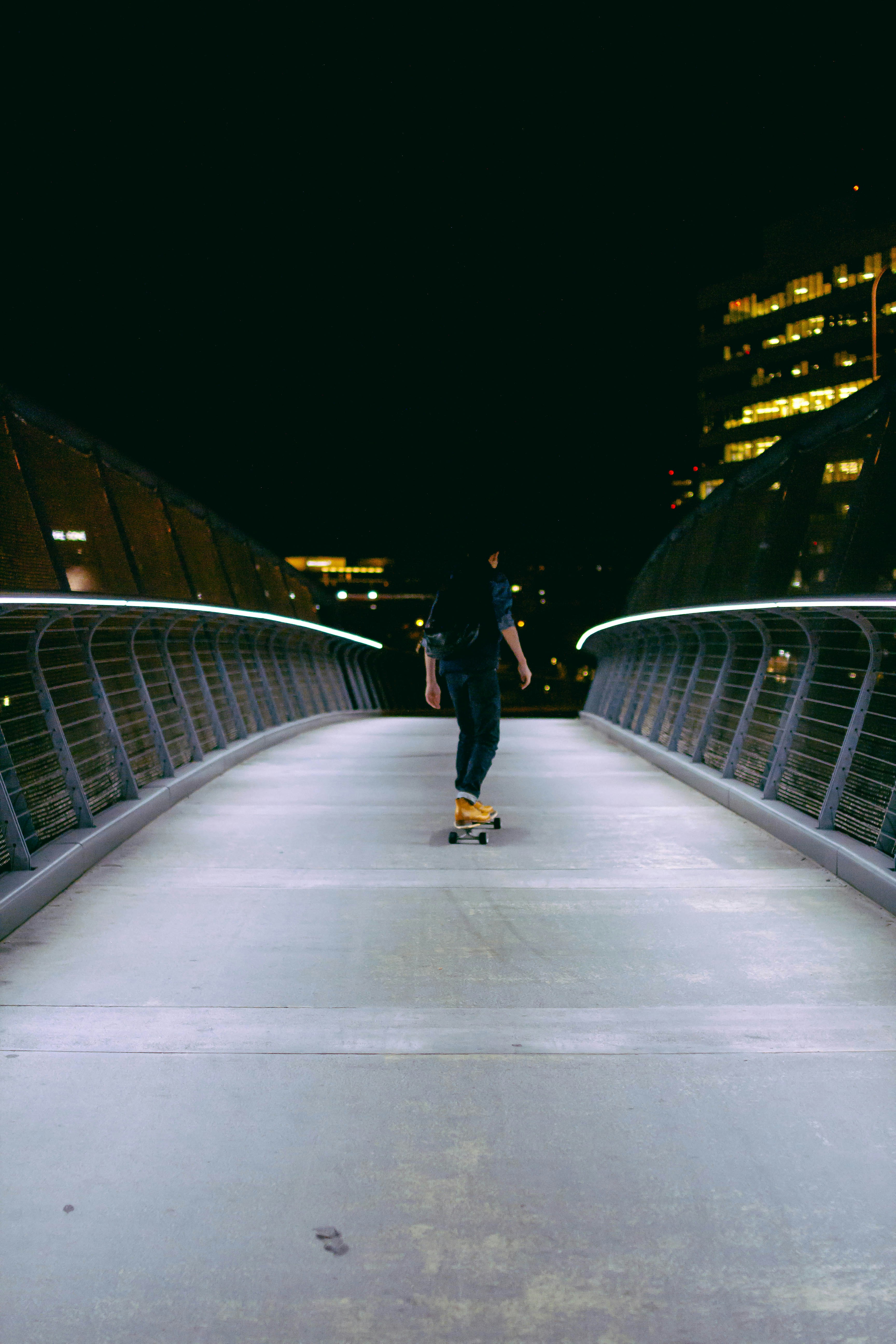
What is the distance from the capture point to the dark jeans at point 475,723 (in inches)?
256

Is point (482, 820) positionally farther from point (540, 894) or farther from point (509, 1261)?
point (509, 1261)

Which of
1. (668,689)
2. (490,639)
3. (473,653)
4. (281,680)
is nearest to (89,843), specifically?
(473,653)

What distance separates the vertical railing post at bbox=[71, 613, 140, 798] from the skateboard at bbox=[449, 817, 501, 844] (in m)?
2.03

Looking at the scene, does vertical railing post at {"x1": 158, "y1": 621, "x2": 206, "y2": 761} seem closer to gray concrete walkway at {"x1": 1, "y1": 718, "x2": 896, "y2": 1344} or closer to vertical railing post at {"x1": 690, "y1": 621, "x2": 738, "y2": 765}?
gray concrete walkway at {"x1": 1, "y1": 718, "x2": 896, "y2": 1344}

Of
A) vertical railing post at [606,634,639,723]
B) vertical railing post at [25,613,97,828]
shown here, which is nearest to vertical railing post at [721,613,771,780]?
vertical railing post at [25,613,97,828]

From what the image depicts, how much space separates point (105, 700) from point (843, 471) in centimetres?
542

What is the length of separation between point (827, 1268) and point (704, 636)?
8441mm

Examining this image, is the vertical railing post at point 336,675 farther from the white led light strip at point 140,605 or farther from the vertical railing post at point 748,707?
the vertical railing post at point 748,707

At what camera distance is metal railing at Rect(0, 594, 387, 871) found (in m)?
5.52

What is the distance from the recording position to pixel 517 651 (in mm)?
6410

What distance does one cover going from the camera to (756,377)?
93.2 meters

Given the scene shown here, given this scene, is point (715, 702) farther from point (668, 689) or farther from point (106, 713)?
point (106, 713)

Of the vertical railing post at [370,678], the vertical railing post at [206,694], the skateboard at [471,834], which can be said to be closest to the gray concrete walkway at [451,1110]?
A: the skateboard at [471,834]

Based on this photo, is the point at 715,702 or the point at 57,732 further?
the point at 715,702
